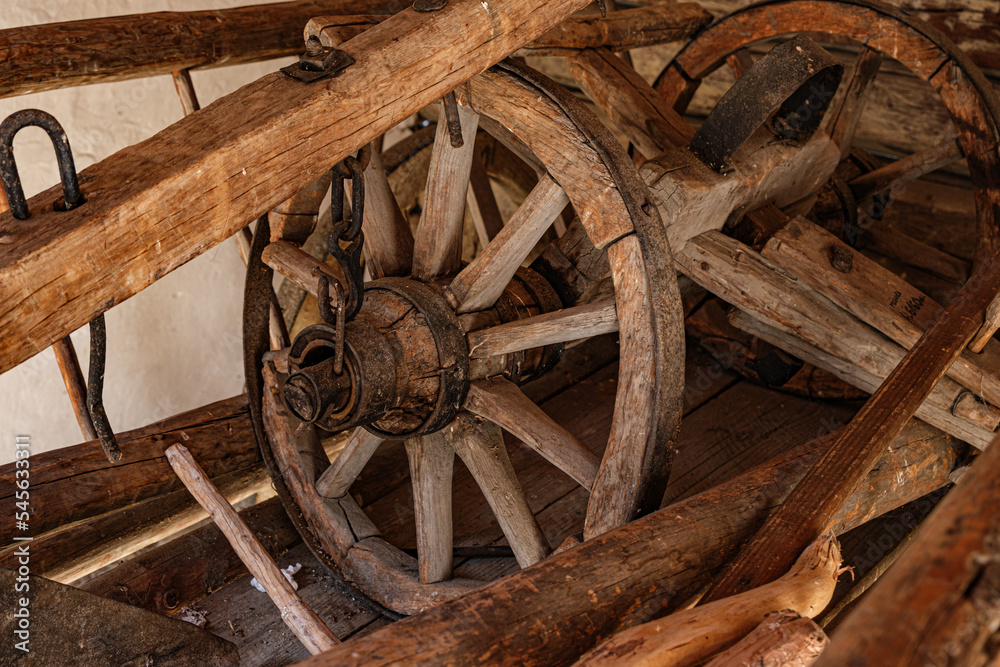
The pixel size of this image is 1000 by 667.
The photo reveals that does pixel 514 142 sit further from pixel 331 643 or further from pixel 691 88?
pixel 331 643

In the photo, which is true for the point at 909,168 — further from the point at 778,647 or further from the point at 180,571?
the point at 180,571

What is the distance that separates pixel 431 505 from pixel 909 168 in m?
1.73

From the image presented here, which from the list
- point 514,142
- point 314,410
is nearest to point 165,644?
point 314,410

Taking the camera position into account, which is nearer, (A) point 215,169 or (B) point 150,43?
(A) point 215,169

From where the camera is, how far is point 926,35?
2057 mm

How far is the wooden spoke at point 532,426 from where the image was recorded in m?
1.65

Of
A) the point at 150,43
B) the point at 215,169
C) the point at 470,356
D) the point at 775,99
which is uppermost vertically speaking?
the point at 150,43

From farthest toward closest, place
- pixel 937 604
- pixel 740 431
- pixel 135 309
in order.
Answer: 1. pixel 135 309
2. pixel 740 431
3. pixel 937 604

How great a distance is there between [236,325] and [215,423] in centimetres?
179

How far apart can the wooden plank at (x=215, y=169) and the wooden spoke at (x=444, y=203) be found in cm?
45

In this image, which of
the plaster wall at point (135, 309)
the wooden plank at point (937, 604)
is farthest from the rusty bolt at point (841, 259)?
the plaster wall at point (135, 309)

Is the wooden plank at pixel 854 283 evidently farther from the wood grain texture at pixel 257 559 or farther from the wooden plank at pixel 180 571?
the wooden plank at pixel 180 571

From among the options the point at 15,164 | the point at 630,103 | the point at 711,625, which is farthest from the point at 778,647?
the point at 630,103

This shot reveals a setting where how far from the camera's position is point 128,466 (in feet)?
6.76
